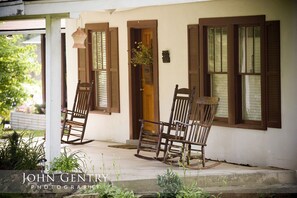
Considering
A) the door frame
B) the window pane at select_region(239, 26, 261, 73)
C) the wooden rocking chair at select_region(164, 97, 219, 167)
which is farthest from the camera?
the door frame

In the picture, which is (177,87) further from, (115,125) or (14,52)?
(14,52)

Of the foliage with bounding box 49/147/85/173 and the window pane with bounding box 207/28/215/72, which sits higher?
the window pane with bounding box 207/28/215/72

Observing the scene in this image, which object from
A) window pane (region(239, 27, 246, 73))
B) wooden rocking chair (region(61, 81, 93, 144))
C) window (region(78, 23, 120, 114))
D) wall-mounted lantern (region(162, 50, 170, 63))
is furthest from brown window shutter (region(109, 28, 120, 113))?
window pane (region(239, 27, 246, 73))

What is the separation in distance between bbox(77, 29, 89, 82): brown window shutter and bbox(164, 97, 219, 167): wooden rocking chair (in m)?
3.32

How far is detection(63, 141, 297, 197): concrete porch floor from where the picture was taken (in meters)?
10.9

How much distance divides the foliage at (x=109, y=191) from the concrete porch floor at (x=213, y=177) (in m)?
0.66

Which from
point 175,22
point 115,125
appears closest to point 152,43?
point 175,22

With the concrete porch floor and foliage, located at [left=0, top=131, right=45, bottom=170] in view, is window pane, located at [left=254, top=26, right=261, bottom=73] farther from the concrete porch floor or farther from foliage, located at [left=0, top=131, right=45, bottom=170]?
foliage, located at [left=0, top=131, right=45, bottom=170]

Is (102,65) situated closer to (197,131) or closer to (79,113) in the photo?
(79,113)

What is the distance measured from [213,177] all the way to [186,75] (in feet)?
8.70

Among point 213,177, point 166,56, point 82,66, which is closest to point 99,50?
point 82,66

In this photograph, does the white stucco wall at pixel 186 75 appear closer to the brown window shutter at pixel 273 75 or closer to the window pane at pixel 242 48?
the brown window shutter at pixel 273 75

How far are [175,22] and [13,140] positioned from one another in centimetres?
359

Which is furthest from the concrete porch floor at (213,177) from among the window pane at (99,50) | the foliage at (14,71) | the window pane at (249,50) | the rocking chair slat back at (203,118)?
the foliage at (14,71)
